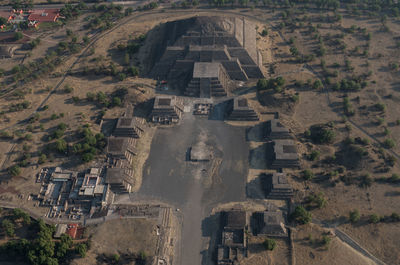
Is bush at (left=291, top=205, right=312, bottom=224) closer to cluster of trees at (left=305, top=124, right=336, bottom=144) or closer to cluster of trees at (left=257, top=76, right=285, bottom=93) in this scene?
cluster of trees at (left=305, top=124, right=336, bottom=144)

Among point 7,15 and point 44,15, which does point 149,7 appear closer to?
point 44,15

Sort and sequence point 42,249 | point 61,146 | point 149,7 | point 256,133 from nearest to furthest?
1. point 42,249
2. point 61,146
3. point 256,133
4. point 149,7

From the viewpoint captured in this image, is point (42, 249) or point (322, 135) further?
point (322, 135)

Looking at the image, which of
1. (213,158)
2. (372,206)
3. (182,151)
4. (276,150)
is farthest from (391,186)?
(182,151)

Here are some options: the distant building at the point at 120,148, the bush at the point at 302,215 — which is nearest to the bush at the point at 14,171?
the distant building at the point at 120,148

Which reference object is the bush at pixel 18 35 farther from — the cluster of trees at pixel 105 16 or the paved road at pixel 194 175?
the paved road at pixel 194 175

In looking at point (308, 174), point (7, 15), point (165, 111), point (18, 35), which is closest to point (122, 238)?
point (165, 111)
